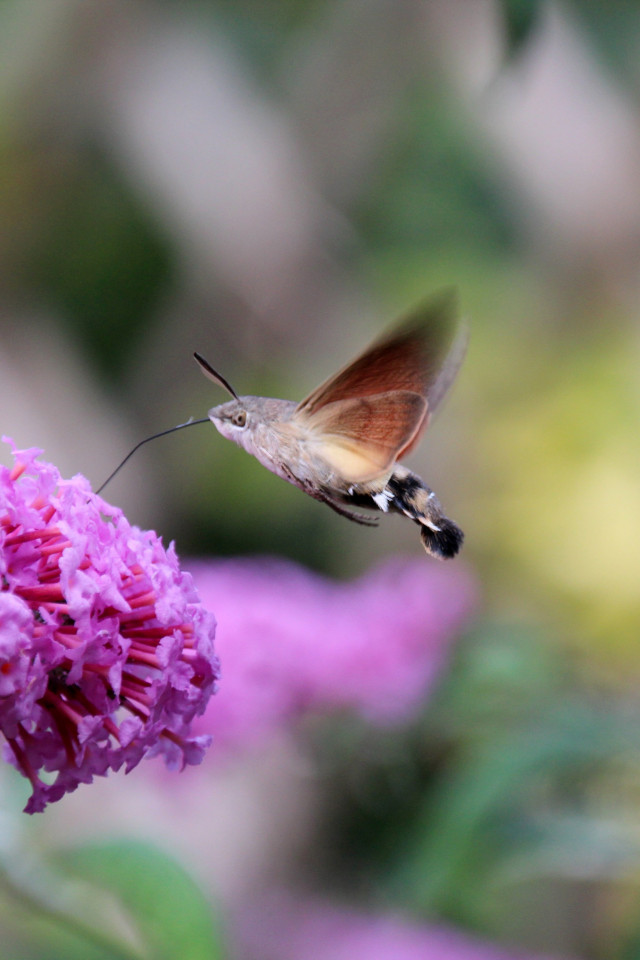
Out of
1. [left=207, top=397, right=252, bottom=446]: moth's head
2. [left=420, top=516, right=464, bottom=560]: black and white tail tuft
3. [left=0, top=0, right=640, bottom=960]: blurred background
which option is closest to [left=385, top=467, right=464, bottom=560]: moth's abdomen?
[left=420, top=516, right=464, bottom=560]: black and white tail tuft

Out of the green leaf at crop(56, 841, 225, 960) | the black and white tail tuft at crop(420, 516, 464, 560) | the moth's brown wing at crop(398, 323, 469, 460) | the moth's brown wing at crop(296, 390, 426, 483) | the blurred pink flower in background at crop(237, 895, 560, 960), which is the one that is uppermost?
the moth's brown wing at crop(296, 390, 426, 483)

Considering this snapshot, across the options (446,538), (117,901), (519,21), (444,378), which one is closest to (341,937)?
(117,901)

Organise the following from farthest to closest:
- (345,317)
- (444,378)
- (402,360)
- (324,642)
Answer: (345,317) → (324,642) → (444,378) → (402,360)

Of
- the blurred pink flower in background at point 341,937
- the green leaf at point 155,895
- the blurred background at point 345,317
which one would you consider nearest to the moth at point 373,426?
the green leaf at point 155,895

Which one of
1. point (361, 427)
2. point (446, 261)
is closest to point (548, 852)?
point (361, 427)

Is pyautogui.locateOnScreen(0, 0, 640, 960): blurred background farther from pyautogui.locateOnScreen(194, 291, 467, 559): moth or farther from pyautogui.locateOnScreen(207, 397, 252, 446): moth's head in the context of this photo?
pyautogui.locateOnScreen(207, 397, 252, 446): moth's head

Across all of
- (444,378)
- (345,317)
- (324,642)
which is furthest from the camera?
(345,317)

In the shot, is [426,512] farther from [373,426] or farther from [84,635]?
[84,635]

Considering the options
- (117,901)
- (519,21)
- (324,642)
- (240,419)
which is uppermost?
(519,21)

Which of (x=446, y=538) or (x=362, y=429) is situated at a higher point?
(x=362, y=429)
